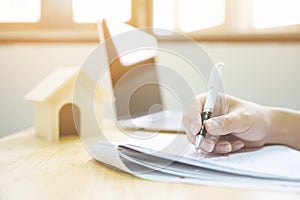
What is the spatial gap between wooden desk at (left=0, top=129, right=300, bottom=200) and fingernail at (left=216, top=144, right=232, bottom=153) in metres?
0.16

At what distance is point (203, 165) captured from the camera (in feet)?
1.62

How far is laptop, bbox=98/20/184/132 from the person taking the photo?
0.77 metres

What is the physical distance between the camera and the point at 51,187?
17.6 inches

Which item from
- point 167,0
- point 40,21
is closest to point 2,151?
point 40,21

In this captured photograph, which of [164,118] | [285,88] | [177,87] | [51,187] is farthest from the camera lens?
[285,88]

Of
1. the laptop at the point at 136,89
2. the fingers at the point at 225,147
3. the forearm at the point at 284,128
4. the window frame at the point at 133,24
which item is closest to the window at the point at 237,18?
the window frame at the point at 133,24

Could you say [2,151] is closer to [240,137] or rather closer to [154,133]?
[154,133]

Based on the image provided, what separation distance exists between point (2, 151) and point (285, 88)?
905 millimetres

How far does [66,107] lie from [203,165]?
0.50 m

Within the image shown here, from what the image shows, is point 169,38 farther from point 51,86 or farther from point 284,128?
point 284,128

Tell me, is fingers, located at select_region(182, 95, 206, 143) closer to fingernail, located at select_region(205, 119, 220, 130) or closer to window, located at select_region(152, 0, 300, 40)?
fingernail, located at select_region(205, 119, 220, 130)

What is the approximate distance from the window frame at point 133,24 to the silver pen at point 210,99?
59 cm

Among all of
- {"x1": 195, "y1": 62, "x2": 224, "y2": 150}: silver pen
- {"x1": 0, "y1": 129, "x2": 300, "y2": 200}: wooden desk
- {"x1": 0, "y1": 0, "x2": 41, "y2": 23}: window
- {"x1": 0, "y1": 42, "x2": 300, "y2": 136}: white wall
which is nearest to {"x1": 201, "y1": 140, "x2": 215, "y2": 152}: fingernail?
{"x1": 195, "y1": 62, "x2": 224, "y2": 150}: silver pen

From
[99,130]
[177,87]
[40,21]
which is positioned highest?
[40,21]
